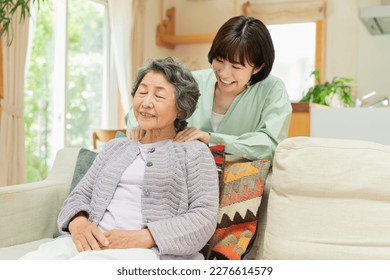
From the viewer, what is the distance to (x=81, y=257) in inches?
51.4

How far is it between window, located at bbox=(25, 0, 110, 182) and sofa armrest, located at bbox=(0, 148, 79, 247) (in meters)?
2.30

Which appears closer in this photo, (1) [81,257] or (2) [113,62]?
(1) [81,257]

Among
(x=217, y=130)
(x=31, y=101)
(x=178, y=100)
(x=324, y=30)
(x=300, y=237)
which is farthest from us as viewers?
(x=324, y=30)

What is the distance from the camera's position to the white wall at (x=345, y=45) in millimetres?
Answer: 5344

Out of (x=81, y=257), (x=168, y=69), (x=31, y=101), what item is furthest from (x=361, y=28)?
(x=81, y=257)

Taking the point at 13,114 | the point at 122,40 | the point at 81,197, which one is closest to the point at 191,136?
the point at 81,197

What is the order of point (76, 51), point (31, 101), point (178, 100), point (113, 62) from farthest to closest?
point (113, 62), point (76, 51), point (31, 101), point (178, 100)

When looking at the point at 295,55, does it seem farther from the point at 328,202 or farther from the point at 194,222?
the point at 194,222

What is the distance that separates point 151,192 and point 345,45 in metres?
4.52

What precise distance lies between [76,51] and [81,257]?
358 cm

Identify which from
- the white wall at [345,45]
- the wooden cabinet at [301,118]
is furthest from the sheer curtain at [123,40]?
the wooden cabinet at [301,118]

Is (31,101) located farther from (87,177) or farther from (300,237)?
(300,237)

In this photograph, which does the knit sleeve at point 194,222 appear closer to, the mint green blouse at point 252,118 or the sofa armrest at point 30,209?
the mint green blouse at point 252,118

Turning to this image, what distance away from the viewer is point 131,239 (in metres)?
1.40
